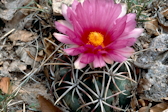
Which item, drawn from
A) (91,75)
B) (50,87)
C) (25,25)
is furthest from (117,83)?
(25,25)

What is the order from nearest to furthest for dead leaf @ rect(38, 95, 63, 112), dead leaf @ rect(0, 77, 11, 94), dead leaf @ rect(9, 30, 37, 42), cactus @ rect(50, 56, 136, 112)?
cactus @ rect(50, 56, 136, 112) < dead leaf @ rect(38, 95, 63, 112) < dead leaf @ rect(0, 77, 11, 94) < dead leaf @ rect(9, 30, 37, 42)

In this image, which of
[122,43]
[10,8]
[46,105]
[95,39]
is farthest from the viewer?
[10,8]

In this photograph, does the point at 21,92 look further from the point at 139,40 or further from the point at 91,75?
the point at 139,40

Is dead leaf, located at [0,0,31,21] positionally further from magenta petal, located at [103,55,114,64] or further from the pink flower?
magenta petal, located at [103,55,114,64]

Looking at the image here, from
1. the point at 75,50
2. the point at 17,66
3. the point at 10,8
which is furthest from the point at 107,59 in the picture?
the point at 10,8

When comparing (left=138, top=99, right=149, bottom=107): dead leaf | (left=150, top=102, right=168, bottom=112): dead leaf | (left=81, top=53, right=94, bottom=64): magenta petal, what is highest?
(left=81, top=53, right=94, bottom=64): magenta petal

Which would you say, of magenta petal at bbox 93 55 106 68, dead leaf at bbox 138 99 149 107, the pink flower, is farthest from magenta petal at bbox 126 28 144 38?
dead leaf at bbox 138 99 149 107

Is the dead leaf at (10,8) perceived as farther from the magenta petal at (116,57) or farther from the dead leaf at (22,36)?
the magenta petal at (116,57)

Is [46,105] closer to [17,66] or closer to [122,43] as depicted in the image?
[17,66]
